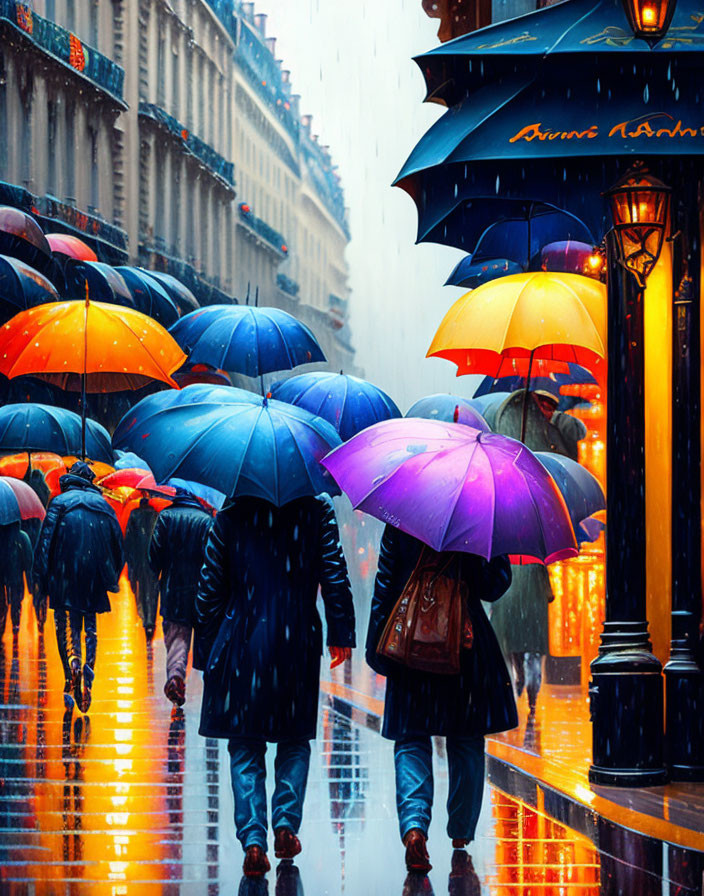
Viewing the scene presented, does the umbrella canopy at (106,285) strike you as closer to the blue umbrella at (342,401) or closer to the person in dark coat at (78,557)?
the blue umbrella at (342,401)

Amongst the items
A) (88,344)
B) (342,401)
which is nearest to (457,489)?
(88,344)

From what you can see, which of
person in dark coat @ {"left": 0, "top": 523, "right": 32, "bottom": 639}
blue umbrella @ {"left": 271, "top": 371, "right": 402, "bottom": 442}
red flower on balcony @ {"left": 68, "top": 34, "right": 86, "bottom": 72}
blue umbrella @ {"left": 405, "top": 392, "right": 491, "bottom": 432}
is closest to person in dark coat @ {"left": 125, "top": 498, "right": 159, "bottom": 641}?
person in dark coat @ {"left": 0, "top": 523, "right": 32, "bottom": 639}

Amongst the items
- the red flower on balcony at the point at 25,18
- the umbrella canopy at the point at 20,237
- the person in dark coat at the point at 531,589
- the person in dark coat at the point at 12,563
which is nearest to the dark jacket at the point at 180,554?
the person in dark coat at the point at 531,589

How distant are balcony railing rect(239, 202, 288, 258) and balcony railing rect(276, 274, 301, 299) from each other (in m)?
0.93

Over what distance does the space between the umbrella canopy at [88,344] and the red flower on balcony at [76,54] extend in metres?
21.0

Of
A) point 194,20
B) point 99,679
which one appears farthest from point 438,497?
point 194,20

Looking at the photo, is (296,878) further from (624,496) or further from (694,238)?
(694,238)

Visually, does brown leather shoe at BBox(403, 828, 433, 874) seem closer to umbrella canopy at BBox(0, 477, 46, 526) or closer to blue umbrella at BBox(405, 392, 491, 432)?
blue umbrella at BBox(405, 392, 491, 432)

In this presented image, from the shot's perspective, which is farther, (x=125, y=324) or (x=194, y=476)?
(x=125, y=324)

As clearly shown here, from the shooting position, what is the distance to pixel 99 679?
45.8 feet

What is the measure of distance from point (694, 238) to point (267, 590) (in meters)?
3.96

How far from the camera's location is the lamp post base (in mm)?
9141

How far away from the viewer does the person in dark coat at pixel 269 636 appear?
23.0 feet

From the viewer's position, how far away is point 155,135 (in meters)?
40.0
